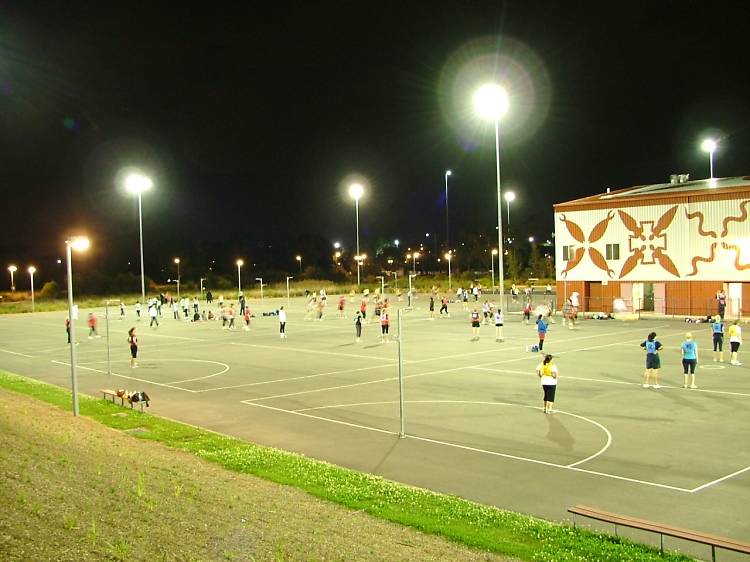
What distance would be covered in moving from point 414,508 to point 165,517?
3628 millimetres

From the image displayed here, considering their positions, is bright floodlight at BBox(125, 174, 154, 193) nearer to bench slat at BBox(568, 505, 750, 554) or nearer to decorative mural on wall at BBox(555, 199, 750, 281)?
decorative mural on wall at BBox(555, 199, 750, 281)

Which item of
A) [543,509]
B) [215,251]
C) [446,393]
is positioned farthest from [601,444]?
[215,251]

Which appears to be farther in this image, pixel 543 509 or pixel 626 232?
pixel 626 232

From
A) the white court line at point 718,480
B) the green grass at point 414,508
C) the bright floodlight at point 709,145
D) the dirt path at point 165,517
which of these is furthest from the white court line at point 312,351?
the bright floodlight at point 709,145

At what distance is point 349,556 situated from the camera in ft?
27.9

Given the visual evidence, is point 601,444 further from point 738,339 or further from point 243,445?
point 738,339

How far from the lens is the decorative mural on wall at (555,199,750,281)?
46.1 meters

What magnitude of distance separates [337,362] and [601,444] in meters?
15.7

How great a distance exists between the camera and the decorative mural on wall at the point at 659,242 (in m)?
46.1

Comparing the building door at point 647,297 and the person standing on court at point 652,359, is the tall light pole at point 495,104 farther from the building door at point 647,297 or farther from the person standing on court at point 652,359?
the building door at point 647,297

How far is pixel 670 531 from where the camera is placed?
8984 mm

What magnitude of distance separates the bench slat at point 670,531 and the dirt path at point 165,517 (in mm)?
1905

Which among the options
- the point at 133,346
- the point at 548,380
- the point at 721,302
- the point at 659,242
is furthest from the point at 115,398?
the point at 659,242

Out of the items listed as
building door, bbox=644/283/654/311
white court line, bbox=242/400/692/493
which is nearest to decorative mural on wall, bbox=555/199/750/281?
building door, bbox=644/283/654/311
